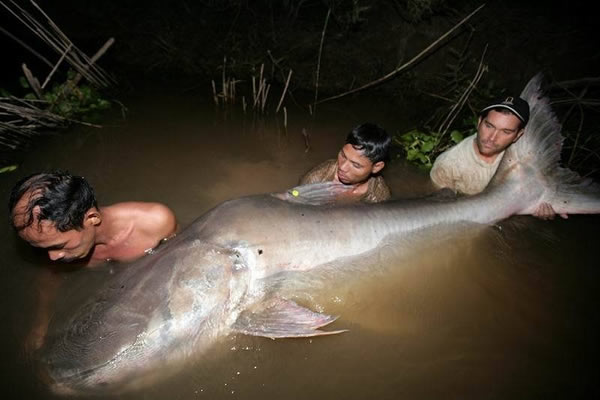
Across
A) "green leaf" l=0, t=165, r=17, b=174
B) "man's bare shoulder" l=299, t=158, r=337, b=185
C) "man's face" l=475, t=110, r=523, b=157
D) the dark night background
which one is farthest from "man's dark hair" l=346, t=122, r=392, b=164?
the dark night background

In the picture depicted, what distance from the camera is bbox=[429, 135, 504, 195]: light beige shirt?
3.97m

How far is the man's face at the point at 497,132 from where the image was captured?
351 centimetres

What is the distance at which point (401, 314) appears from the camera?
2754 mm

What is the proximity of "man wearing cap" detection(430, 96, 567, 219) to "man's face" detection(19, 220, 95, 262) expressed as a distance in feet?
10.7

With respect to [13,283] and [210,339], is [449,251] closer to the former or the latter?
[210,339]

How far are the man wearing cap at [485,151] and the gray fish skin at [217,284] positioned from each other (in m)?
0.94

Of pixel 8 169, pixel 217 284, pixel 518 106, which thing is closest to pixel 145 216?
pixel 217 284

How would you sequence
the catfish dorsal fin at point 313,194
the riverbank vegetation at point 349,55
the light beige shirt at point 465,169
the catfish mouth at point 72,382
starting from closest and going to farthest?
the catfish mouth at point 72,382
the catfish dorsal fin at point 313,194
the light beige shirt at point 465,169
the riverbank vegetation at point 349,55

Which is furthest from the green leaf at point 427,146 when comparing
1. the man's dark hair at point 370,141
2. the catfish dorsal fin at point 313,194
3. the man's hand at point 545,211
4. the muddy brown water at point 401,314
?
the catfish dorsal fin at point 313,194

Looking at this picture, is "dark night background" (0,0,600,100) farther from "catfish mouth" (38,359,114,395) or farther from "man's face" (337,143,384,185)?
"catfish mouth" (38,359,114,395)

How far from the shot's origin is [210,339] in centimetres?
228

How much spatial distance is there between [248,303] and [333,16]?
23.3 ft

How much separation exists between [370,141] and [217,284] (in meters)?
1.76

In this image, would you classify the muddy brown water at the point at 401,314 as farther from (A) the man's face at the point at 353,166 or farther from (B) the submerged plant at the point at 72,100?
(A) the man's face at the point at 353,166
